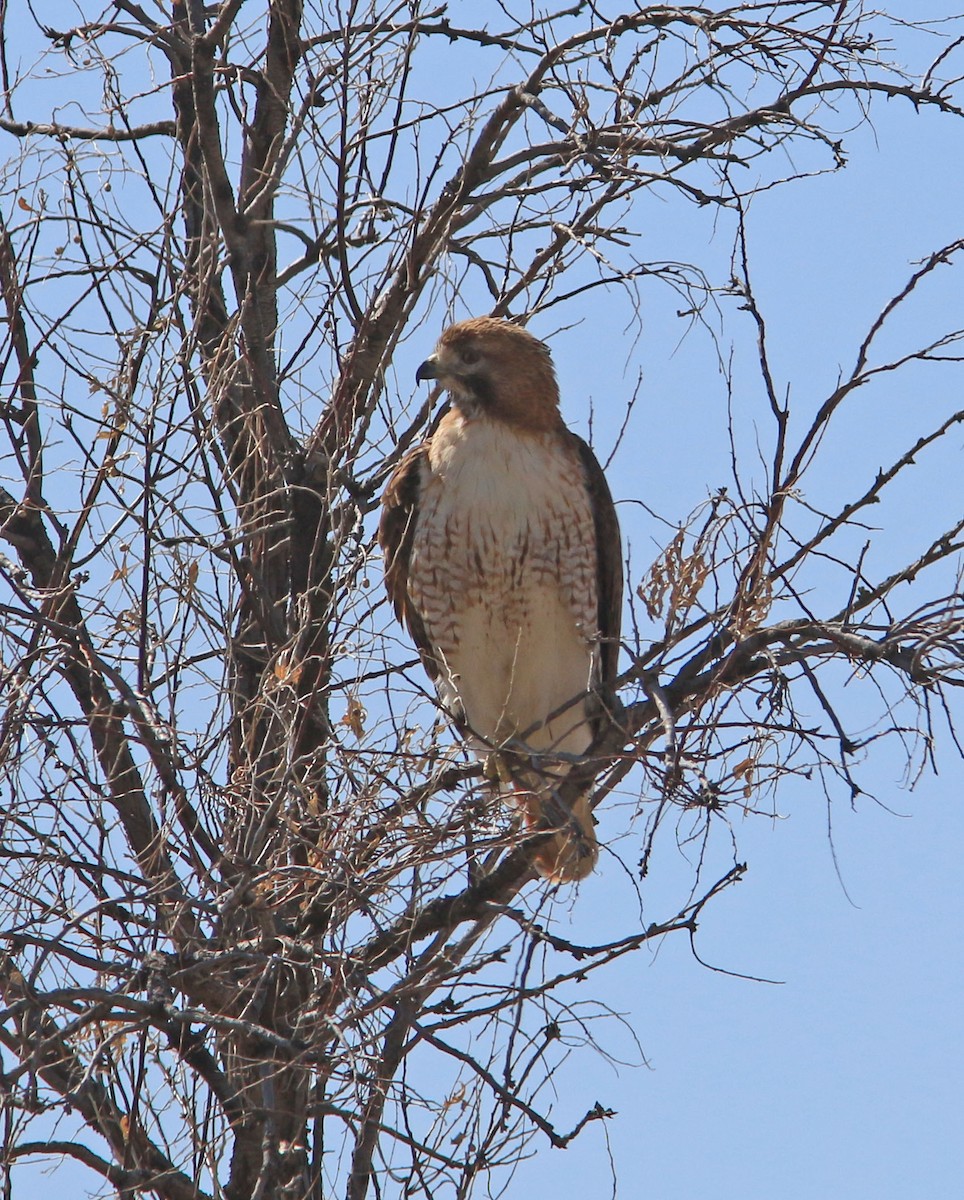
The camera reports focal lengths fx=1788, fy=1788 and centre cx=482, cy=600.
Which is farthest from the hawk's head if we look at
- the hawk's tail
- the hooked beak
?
the hawk's tail

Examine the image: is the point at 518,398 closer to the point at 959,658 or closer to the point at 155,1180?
the point at 959,658

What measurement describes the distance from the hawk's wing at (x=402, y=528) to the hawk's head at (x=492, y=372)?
0.21m

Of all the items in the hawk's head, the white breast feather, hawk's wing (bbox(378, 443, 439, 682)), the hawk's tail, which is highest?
the hawk's head

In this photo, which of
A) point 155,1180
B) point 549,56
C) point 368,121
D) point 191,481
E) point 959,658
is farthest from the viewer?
point 549,56

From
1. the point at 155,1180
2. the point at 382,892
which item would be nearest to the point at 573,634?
the point at 382,892

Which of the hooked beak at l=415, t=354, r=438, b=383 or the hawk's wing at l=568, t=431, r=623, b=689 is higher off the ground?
the hooked beak at l=415, t=354, r=438, b=383

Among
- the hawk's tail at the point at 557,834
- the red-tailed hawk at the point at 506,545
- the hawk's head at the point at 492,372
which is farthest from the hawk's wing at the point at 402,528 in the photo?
the hawk's tail at the point at 557,834

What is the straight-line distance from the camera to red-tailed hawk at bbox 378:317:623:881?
507 centimetres

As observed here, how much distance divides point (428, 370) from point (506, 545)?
63cm

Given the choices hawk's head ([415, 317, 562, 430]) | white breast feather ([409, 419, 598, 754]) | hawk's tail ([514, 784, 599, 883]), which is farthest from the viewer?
hawk's head ([415, 317, 562, 430])

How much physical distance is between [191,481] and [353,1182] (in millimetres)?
1722

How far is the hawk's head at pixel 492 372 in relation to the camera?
5.26 metres

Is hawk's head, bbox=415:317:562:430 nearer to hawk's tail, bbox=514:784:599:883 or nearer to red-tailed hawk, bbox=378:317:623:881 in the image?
red-tailed hawk, bbox=378:317:623:881

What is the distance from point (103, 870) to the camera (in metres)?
4.11
